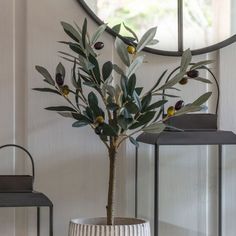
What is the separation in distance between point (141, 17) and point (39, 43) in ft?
0.84

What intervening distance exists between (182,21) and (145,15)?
94 mm

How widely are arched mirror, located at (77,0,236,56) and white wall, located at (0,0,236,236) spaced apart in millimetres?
66

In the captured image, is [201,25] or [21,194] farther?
[201,25]

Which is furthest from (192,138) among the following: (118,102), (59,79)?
(59,79)

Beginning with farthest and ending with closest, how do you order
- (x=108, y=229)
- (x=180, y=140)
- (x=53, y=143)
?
(x=53, y=143) → (x=180, y=140) → (x=108, y=229)

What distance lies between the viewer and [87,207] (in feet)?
4.23

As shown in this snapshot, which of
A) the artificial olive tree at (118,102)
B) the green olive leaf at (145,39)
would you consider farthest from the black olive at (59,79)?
the green olive leaf at (145,39)

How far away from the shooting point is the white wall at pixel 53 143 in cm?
127

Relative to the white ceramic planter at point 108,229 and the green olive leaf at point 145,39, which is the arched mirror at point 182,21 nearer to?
the green olive leaf at point 145,39

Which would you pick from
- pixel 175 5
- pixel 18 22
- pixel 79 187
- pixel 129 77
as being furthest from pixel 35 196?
pixel 175 5

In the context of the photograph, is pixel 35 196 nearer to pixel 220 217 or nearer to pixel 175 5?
pixel 220 217

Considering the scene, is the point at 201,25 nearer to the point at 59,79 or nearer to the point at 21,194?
the point at 59,79

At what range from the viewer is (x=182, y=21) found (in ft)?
4.32

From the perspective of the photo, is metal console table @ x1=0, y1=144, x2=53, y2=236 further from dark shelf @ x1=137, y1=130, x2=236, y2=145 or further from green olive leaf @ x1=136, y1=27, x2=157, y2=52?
green olive leaf @ x1=136, y1=27, x2=157, y2=52
